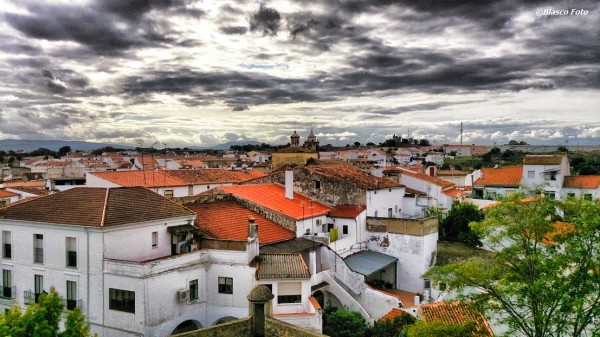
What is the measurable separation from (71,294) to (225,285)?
8.18 meters

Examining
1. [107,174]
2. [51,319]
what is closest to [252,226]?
[51,319]

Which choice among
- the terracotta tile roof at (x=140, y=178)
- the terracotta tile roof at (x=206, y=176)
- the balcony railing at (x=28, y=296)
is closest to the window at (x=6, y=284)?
the balcony railing at (x=28, y=296)

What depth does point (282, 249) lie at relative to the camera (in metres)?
31.0

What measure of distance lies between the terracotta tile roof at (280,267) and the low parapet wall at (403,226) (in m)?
13.6

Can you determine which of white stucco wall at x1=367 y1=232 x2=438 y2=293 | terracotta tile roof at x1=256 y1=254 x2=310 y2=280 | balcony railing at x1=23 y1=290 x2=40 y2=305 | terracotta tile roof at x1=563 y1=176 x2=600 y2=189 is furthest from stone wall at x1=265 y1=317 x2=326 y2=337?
terracotta tile roof at x1=563 y1=176 x2=600 y2=189

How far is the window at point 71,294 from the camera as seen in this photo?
2533 centimetres

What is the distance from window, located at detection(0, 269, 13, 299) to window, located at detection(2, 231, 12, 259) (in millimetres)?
917

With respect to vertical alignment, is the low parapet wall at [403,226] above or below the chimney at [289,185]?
below

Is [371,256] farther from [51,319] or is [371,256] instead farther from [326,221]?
[51,319]

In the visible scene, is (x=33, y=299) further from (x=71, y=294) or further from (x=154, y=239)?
(x=154, y=239)

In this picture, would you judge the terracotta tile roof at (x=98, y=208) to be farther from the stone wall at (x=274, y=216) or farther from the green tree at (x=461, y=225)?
the green tree at (x=461, y=225)

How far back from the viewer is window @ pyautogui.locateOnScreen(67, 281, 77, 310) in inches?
997

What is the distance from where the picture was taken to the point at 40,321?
14.7m

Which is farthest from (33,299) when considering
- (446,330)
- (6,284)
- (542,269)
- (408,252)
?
(408,252)
